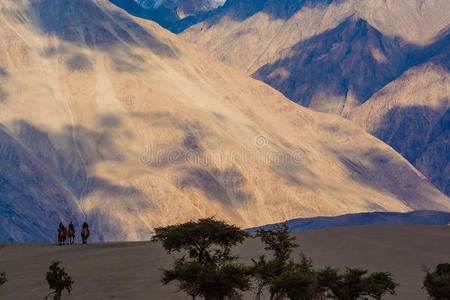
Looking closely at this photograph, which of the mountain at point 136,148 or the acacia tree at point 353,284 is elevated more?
the mountain at point 136,148

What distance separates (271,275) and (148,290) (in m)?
6.89

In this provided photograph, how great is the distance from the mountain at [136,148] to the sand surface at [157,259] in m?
85.0

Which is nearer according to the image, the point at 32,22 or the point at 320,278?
the point at 320,278

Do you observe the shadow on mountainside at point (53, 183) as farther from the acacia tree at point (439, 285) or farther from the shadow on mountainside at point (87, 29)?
the acacia tree at point (439, 285)

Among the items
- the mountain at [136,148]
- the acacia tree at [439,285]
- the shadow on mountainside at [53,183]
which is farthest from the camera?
the mountain at [136,148]

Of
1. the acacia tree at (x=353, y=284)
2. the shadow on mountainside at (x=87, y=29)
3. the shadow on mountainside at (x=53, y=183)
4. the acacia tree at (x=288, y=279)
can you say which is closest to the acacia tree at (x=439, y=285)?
the acacia tree at (x=353, y=284)

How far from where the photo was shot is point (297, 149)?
178500 millimetres

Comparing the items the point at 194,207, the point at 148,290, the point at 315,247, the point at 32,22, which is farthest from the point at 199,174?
the point at 148,290

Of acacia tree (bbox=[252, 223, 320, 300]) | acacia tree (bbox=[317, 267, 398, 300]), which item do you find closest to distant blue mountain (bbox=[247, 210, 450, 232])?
acacia tree (bbox=[252, 223, 320, 300])

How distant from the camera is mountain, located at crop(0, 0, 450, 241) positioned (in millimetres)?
139500

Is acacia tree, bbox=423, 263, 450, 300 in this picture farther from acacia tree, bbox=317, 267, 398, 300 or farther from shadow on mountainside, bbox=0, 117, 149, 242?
shadow on mountainside, bbox=0, 117, 149, 242

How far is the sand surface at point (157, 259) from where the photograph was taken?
107 feet

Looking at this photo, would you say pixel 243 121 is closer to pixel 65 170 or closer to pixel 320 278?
pixel 65 170

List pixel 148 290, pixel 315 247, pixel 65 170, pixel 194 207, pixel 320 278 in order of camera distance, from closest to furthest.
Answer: pixel 320 278 → pixel 148 290 → pixel 315 247 → pixel 194 207 → pixel 65 170
